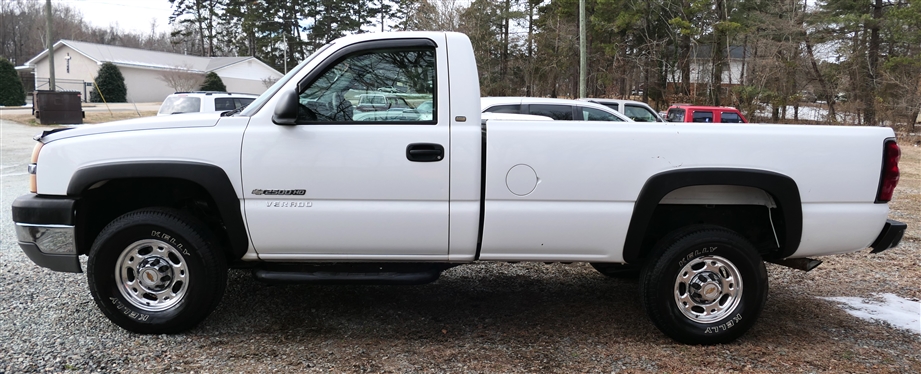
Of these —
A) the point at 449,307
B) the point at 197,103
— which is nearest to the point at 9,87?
the point at 197,103

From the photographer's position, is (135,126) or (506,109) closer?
(135,126)

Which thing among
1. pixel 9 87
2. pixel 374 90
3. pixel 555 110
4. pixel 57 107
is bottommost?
pixel 374 90

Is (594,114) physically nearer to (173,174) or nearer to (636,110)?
(636,110)

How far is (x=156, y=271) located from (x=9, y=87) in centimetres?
4291

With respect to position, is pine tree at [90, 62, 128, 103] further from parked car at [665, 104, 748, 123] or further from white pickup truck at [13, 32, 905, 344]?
white pickup truck at [13, 32, 905, 344]

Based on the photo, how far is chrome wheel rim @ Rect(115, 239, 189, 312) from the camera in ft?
12.4

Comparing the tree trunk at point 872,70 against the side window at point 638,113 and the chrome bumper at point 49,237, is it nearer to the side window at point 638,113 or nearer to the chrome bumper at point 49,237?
the side window at point 638,113

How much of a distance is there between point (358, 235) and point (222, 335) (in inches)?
44.7

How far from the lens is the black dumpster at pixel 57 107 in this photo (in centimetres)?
2422

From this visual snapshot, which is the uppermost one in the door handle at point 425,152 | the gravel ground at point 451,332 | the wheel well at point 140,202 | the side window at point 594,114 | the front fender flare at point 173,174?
the side window at point 594,114

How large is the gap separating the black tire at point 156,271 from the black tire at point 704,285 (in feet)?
8.86

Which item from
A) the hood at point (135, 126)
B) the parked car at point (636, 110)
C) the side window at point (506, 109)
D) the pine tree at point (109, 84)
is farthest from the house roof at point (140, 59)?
the hood at point (135, 126)

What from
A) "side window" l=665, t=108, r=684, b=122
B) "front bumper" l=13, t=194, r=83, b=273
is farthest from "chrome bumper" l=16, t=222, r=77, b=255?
"side window" l=665, t=108, r=684, b=122

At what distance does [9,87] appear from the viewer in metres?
37.6
